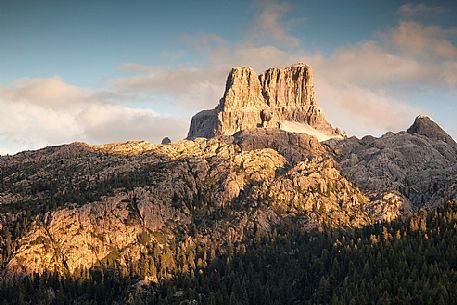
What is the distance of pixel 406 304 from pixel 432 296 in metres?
11.1

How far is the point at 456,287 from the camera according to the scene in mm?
199625

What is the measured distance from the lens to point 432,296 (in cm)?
19788

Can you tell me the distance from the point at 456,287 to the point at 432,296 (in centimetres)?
1123

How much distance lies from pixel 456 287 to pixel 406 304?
22.2 metres

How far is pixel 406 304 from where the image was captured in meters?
198
